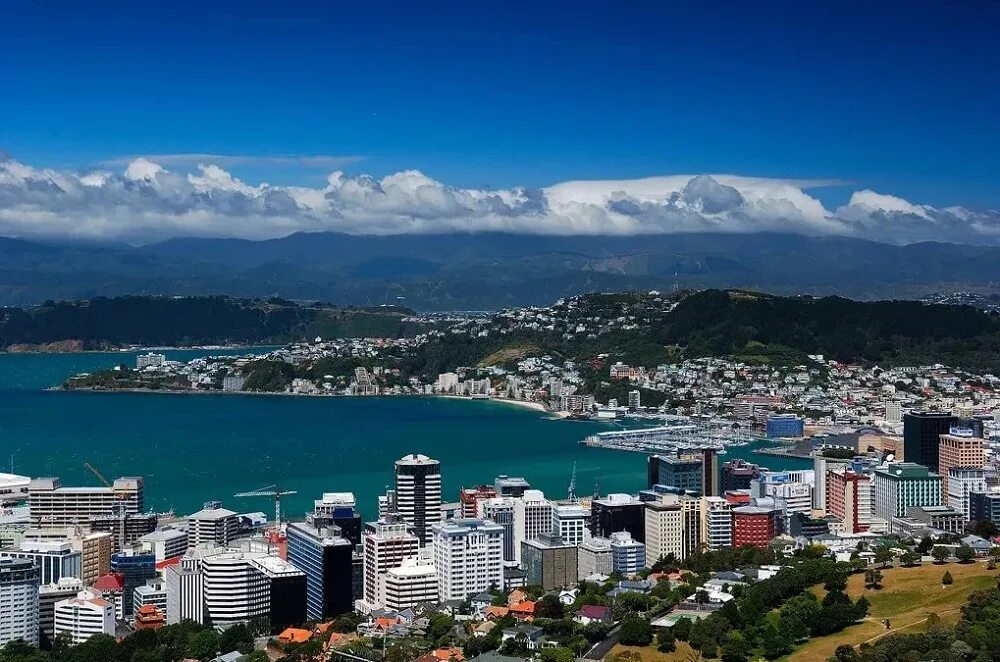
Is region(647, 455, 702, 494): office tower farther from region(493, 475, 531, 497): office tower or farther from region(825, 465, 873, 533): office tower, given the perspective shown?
region(493, 475, 531, 497): office tower

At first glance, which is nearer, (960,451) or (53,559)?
(53,559)

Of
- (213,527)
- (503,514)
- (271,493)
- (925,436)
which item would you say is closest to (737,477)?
(925,436)

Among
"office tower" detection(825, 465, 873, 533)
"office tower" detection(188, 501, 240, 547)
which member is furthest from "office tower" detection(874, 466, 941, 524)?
"office tower" detection(188, 501, 240, 547)

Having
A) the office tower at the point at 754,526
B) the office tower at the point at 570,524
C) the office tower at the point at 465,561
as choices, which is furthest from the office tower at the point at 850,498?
the office tower at the point at 465,561

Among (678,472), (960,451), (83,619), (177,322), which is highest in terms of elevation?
(177,322)

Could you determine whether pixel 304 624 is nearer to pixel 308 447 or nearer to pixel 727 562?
pixel 727 562

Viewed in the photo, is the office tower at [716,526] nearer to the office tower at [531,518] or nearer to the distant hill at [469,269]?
the office tower at [531,518]

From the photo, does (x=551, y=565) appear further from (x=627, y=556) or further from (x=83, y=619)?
(x=83, y=619)
